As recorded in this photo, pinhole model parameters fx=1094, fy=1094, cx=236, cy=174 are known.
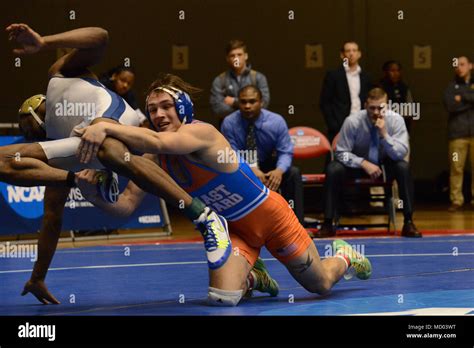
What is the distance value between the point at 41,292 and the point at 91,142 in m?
1.14

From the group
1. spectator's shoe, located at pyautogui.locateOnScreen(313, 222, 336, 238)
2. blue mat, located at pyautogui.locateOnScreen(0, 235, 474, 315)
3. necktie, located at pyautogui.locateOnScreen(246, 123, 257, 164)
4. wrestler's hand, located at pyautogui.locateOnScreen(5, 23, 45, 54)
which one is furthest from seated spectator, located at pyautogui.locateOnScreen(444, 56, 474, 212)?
wrestler's hand, located at pyautogui.locateOnScreen(5, 23, 45, 54)

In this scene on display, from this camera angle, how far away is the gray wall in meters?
13.7

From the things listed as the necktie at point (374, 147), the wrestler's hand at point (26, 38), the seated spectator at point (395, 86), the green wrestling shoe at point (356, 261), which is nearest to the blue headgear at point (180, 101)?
the wrestler's hand at point (26, 38)

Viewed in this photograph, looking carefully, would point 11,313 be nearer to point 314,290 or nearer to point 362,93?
point 314,290

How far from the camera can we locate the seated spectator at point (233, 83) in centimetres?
1010

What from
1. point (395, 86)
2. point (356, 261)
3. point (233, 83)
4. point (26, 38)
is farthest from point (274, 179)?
point (26, 38)

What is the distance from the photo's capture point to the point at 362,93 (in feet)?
35.1

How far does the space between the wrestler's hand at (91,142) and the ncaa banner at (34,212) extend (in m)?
4.07

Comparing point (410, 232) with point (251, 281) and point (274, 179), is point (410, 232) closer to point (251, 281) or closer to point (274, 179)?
point (274, 179)

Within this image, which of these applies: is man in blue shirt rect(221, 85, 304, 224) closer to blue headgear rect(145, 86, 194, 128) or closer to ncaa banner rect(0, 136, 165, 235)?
ncaa banner rect(0, 136, 165, 235)

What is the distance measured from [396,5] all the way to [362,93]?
135 inches

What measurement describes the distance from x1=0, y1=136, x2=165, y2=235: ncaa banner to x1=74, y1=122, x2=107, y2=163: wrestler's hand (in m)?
4.07

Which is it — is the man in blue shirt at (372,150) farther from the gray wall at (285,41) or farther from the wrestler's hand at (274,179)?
the gray wall at (285,41)
